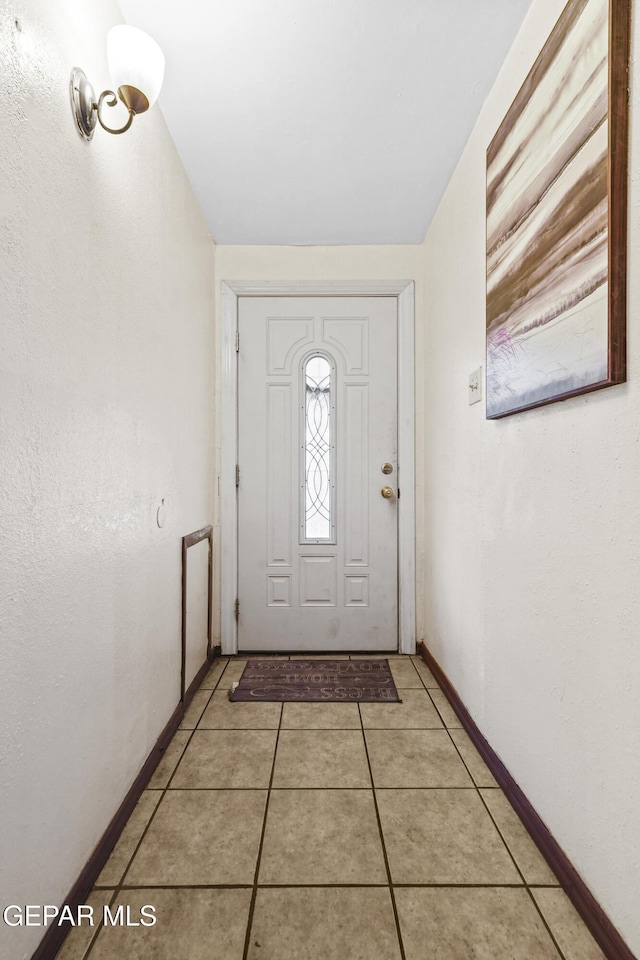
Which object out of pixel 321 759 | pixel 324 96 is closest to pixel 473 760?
pixel 321 759

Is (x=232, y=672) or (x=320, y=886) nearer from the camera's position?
(x=320, y=886)

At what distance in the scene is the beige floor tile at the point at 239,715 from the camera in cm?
195

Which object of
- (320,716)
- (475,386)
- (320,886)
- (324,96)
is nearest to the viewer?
(320,886)

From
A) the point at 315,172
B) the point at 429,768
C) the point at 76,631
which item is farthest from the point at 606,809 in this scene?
the point at 315,172

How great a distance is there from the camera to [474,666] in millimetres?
1832

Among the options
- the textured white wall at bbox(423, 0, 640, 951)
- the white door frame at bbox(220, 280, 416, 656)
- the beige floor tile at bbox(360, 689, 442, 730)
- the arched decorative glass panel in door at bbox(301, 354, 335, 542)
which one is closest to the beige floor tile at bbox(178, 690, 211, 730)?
the white door frame at bbox(220, 280, 416, 656)

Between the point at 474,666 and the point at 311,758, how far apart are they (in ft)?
2.28

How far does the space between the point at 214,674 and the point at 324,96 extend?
254 centimetres

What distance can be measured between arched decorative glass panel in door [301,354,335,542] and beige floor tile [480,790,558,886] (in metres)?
1.52

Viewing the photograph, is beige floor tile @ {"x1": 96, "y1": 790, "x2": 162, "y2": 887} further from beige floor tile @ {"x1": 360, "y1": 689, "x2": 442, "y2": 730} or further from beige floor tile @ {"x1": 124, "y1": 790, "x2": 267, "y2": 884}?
beige floor tile @ {"x1": 360, "y1": 689, "x2": 442, "y2": 730}

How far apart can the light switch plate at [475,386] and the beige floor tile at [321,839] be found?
142 centimetres

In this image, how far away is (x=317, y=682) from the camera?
2354 mm

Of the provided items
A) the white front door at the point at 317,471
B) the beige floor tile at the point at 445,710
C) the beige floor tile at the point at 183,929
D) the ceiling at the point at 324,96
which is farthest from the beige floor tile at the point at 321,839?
the ceiling at the point at 324,96

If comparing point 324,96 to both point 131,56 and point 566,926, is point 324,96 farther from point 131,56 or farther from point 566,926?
point 566,926
